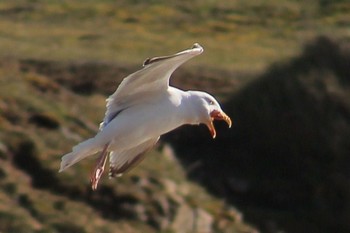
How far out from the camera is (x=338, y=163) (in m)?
25.7

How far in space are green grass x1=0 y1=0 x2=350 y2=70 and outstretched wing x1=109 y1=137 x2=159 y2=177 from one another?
16.1m

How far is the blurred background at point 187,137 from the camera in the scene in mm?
20375

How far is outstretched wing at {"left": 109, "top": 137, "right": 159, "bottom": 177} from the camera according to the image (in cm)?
1352

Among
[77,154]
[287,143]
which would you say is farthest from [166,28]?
[77,154]

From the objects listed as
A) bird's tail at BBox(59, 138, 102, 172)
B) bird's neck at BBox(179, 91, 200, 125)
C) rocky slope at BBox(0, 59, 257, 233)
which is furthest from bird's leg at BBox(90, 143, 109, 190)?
Answer: rocky slope at BBox(0, 59, 257, 233)

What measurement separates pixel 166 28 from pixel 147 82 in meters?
25.7

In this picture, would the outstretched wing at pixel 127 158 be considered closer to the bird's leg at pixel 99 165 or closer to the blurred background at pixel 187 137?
the bird's leg at pixel 99 165

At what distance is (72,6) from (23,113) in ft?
60.2

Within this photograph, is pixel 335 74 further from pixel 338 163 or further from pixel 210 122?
pixel 210 122

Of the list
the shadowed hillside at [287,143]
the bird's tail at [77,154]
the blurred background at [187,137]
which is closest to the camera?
the bird's tail at [77,154]

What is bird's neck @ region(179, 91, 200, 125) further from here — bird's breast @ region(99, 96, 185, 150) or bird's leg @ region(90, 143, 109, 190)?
bird's leg @ region(90, 143, 109, 190)

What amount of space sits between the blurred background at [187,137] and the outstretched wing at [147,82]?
19.8 feet

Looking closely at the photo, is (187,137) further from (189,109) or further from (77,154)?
(77,154)

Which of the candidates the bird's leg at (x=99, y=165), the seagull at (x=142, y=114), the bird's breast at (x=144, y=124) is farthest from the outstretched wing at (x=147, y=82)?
the bird's leg at (x=99, y=165)
